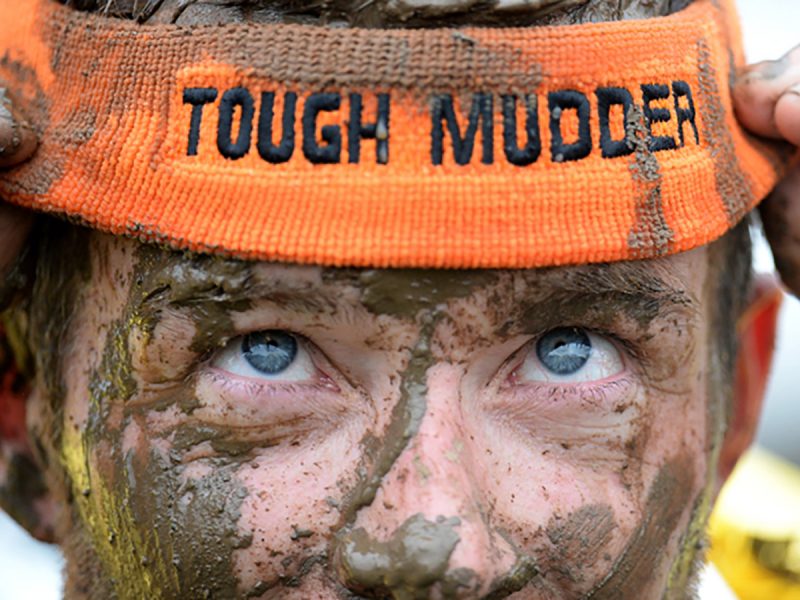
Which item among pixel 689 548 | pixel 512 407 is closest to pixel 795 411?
pixel 689 548

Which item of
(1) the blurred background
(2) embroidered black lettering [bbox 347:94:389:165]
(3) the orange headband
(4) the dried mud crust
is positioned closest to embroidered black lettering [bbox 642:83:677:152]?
(3) the orange headband

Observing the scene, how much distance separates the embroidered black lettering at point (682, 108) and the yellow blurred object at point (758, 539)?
1317mm

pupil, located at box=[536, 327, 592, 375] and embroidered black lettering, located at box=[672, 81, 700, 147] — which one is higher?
embroidered black lettering, located at box=[672, 81, 700, 147]

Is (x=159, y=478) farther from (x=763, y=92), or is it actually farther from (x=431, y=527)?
(x=763, y=92)

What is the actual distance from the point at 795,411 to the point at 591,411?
158 inches

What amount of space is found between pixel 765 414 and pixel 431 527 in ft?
13.9

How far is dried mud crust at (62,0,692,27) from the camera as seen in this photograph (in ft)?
4.91

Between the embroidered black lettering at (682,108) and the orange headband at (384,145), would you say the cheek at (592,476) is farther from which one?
the embroidered black lettering at (682,108)

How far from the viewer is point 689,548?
181 centimetres

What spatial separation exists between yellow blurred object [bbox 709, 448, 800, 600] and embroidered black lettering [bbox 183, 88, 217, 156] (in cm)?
168

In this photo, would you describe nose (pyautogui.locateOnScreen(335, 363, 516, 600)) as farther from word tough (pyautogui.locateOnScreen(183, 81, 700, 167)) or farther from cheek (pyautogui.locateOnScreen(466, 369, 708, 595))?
word tough (pyautogui.locateOnScreen(183, 81, 700, 167))

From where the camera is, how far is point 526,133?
1.48 meters

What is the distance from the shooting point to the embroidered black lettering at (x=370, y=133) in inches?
57.4

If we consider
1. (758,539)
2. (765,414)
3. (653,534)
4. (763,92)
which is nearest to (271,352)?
(653,534)
